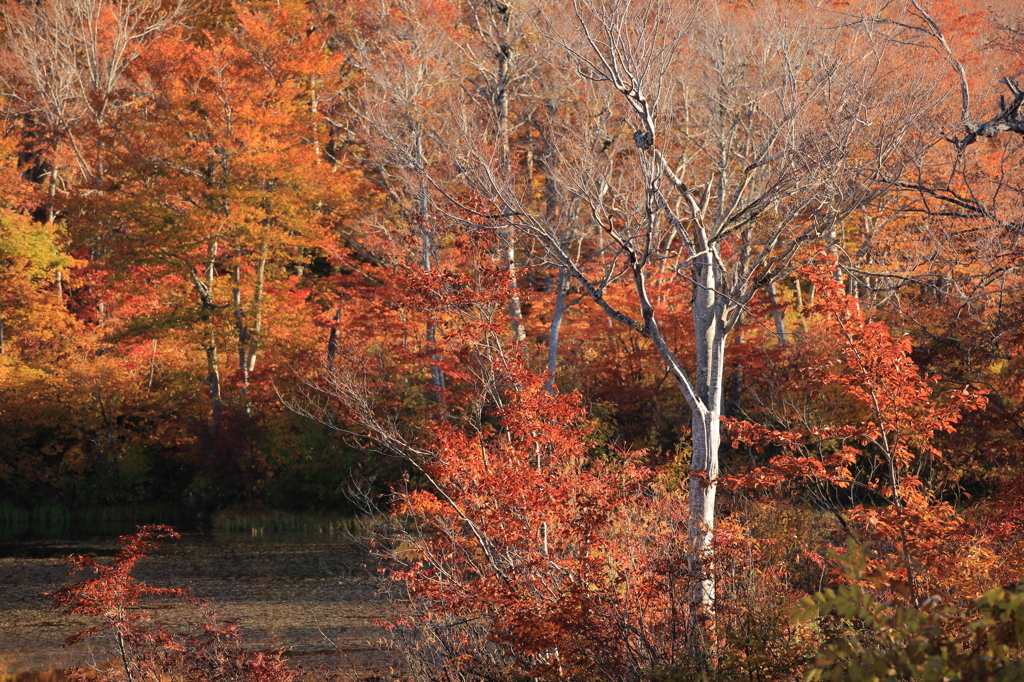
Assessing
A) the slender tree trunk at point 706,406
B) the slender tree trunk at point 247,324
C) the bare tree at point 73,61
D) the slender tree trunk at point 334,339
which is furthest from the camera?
the bare tree at point 73,61

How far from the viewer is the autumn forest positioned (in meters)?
6.48

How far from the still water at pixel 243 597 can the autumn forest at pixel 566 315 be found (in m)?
0.99

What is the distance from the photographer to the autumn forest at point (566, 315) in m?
6.48

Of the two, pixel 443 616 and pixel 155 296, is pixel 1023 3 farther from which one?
pixel 155 296

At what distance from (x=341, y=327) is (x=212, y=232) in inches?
140

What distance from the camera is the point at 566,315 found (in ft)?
66.3

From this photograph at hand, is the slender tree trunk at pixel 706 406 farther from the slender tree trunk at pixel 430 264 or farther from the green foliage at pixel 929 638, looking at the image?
the slender tree trunk at pixel 430 264

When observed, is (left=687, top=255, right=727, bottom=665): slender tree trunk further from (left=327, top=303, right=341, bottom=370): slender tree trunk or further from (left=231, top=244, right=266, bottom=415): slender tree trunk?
(left=231, top=244, right=266, bottom=415): slender tree trunk

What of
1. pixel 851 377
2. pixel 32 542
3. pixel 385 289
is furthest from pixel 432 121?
pixel 851 377

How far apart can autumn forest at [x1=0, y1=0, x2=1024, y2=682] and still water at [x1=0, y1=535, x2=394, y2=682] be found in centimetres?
99

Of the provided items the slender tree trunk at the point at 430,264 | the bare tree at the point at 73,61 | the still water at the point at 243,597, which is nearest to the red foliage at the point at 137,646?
the still water at the point at 243,597

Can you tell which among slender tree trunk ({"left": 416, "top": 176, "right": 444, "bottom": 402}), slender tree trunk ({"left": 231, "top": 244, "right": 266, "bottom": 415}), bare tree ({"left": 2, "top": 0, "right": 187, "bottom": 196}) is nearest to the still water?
slender tree trunk ({"left": 416, "top": 176, "right": 444, "bottom": 402})

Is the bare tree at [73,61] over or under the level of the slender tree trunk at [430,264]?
over

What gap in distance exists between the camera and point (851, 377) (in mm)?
6742
